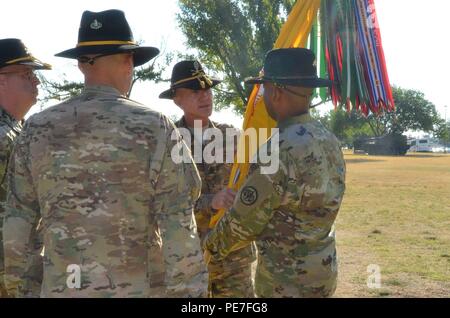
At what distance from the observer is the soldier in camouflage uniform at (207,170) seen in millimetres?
4000

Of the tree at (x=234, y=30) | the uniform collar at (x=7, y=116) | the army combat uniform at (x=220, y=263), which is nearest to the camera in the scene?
the uniform collar at (x=7, y=116)

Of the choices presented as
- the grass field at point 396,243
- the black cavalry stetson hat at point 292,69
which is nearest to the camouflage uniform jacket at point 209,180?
the black cavalry stetson hat at point 292,69

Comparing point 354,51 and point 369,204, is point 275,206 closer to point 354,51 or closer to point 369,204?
point 354,51

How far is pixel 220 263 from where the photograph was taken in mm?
3982

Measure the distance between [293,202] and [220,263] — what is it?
130 centimetres

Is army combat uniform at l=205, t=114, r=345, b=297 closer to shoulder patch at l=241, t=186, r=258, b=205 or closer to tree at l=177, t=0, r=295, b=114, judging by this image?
shoulder patch at l=241, t=186, r=258, b=205

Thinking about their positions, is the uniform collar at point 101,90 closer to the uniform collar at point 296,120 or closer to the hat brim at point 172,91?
the uniform collar at point 296,120

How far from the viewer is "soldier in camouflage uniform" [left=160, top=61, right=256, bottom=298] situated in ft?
13.1

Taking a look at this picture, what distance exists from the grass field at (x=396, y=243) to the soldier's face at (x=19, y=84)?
12.9 ft

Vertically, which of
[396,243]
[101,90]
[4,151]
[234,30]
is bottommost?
[396,243]

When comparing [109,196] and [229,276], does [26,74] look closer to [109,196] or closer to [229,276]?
[109,196]

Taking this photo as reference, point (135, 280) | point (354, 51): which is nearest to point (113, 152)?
point (135, 280)

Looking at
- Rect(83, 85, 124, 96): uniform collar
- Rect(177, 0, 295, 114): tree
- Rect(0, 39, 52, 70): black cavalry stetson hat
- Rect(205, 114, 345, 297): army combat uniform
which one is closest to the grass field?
Rect(205, 114, 345, 297): army combat uniform

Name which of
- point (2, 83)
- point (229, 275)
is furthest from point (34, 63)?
point (229, 275)
